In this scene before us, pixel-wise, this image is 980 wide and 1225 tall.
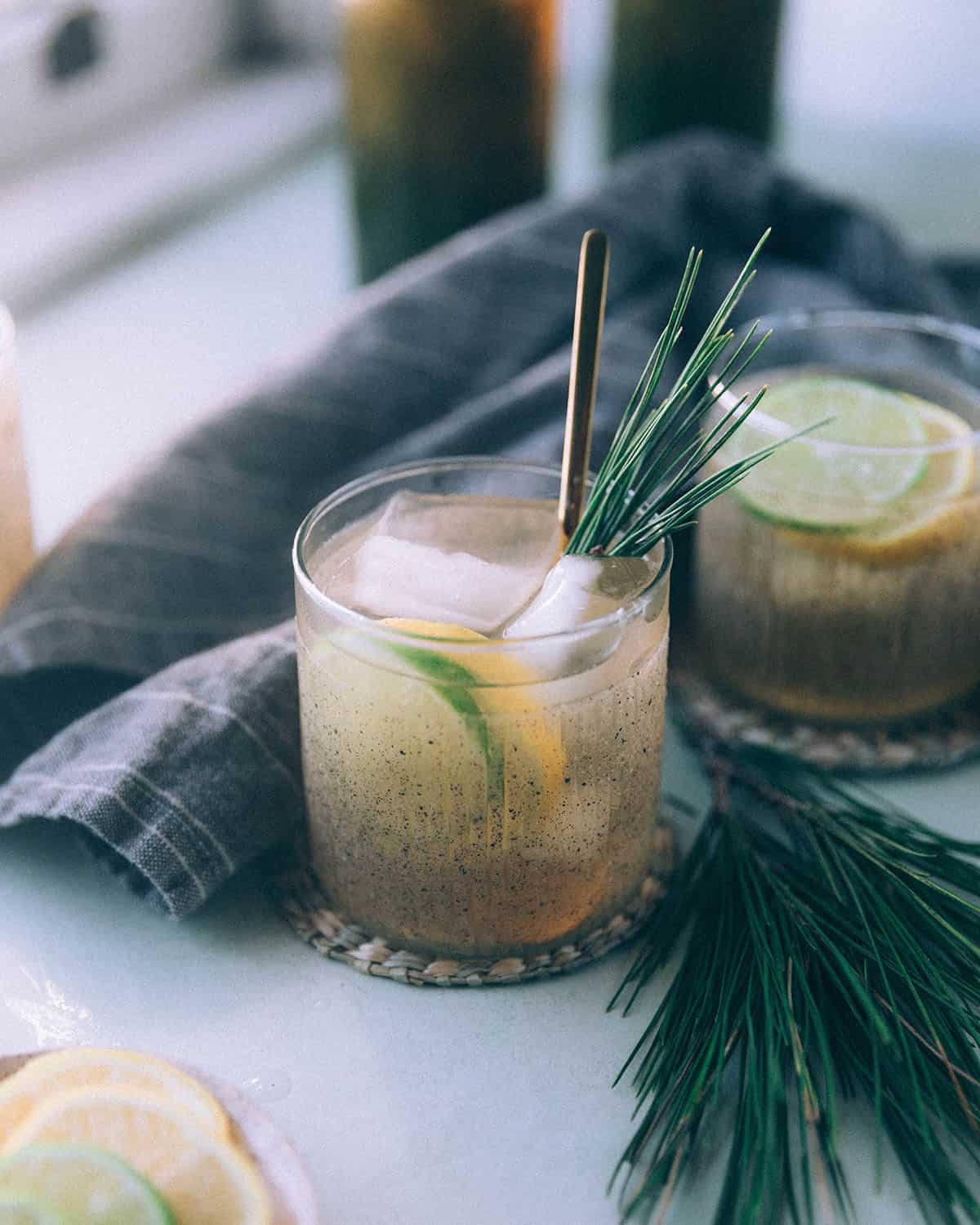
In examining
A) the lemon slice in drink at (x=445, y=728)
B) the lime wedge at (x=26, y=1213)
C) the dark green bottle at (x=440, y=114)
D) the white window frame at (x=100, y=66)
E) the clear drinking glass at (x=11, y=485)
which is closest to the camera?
the lime wedge at (x=26, y=1213)

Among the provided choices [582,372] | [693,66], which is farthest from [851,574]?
[693,66]

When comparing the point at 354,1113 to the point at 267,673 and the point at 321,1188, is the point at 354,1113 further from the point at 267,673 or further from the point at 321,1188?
the point at 267,673

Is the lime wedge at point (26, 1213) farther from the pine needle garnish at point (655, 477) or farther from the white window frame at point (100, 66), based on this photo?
the white window frame at point (100, 66)

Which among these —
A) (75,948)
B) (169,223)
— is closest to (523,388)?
(75,948)

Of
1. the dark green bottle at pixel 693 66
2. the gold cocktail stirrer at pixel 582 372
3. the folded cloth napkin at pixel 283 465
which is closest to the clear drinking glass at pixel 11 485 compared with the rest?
the folded cloth napkin at pixel 283 465

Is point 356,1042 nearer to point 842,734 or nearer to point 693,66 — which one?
point 842,734
